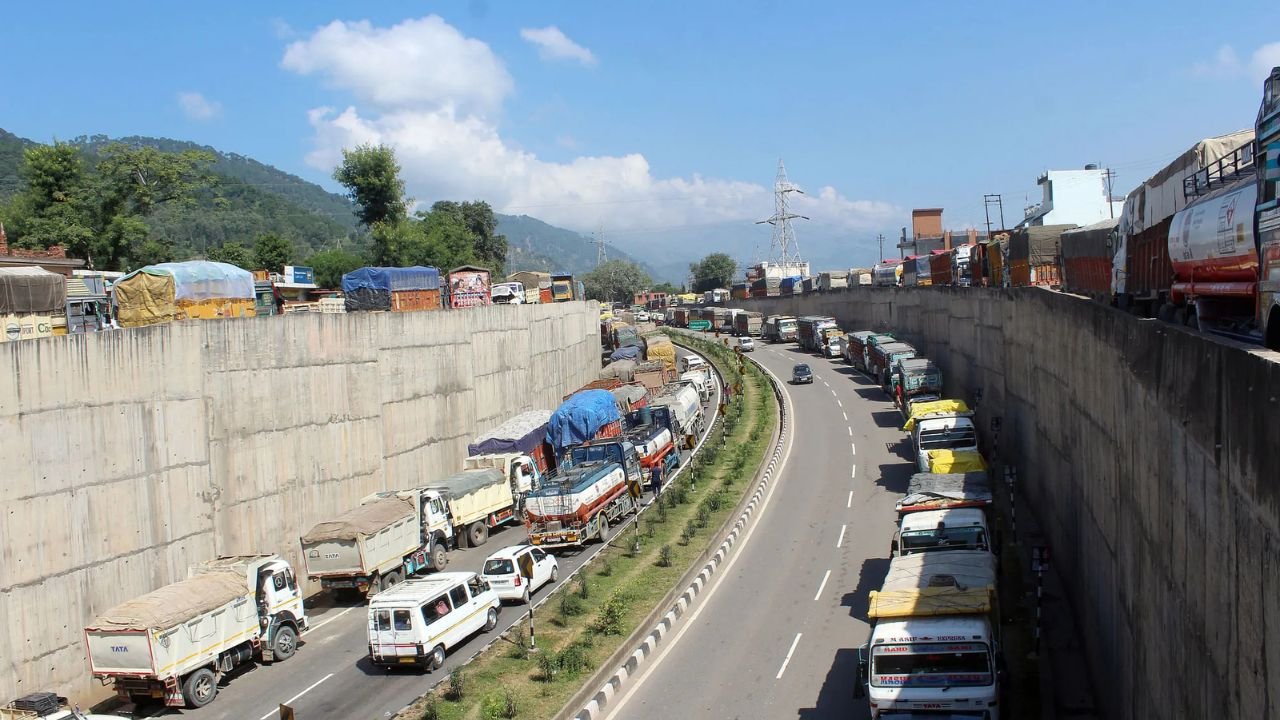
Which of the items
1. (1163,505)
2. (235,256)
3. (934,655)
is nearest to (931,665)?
(934,655)

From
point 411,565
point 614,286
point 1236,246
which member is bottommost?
point 411,565

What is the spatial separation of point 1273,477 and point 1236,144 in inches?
449

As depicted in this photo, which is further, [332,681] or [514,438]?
[514,438]

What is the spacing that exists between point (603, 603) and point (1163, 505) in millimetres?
13913

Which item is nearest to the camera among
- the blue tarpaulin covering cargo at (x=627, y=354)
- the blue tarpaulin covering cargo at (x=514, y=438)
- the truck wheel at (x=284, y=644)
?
the truck wheel at (x=284, y=644)

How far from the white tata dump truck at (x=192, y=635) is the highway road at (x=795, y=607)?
8.05 m

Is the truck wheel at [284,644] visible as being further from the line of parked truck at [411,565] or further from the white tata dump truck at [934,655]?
the white tata dump truck at [934,655]

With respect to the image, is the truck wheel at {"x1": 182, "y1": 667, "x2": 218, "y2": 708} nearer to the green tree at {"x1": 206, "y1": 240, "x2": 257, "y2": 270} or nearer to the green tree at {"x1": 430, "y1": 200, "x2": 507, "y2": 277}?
the green tree at {"x1": 206, "y1": 240, "x2": 257, "y2": 270}

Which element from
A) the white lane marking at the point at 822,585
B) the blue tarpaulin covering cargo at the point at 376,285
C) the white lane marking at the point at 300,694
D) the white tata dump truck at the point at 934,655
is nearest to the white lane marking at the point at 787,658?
the white lane marking at the point at 822,585

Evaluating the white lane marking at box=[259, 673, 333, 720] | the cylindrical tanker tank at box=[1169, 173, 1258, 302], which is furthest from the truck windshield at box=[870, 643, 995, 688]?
the white lane marking at box=[259, 673, 333, 720]

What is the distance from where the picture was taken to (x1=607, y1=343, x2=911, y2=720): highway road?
16844mm

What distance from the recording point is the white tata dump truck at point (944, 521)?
62.2ft

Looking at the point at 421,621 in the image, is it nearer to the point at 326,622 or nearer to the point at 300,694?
the point at 300,694

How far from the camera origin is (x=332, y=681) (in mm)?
19125
